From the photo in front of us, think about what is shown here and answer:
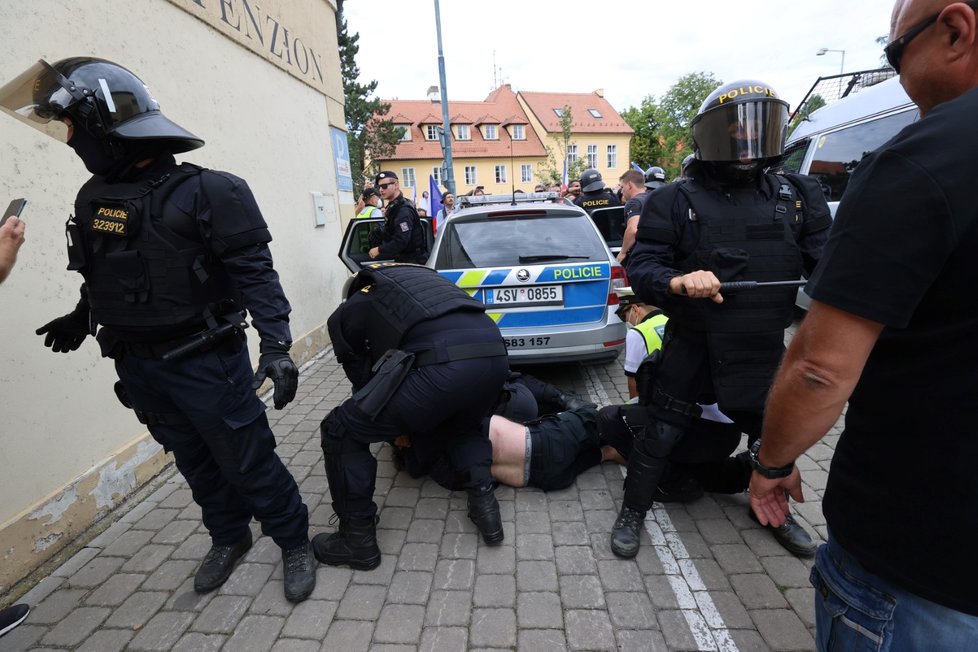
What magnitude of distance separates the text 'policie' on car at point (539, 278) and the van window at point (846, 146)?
2.85m

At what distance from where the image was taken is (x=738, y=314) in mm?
2188

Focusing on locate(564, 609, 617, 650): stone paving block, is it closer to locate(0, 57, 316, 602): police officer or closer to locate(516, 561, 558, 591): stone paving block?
locate(516, 561, 558, 591): stone paving block

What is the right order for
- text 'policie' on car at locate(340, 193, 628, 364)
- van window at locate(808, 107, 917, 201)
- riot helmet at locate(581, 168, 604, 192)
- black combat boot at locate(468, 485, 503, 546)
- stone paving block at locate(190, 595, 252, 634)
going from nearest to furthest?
stone paving block at locate(190, 595, 252, 634) < black combat boot at locate(468, 485, 503, 546) < text 'policie' on car at locate(340, 193, 628, 364) < van window at locate(808, 107, 917, 201) < riot helmet at locate(581, 168, 604, 192)

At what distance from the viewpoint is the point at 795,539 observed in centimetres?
246

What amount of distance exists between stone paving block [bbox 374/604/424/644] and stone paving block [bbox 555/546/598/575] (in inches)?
27.9

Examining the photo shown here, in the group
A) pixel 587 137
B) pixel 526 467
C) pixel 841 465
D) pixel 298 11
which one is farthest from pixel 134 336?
pixel 587 137

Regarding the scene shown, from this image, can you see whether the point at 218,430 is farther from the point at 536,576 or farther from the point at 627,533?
the point at 627,533

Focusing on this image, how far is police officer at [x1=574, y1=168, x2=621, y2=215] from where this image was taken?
25.1 ft

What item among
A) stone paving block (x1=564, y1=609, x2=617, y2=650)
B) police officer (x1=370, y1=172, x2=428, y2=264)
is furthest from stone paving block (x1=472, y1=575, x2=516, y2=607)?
police officer (x1=370, y1=172, x2=428, y2=264)

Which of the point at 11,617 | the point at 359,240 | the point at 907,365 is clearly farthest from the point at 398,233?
the point at 907,365

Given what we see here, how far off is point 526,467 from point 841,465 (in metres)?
2.16

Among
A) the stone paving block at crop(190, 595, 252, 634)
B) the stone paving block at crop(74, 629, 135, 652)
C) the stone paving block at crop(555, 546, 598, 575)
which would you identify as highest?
the stone paving block at crop(555, 546, 598, 575)

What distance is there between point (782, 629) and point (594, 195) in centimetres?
671

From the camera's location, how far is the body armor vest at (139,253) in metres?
1.96
